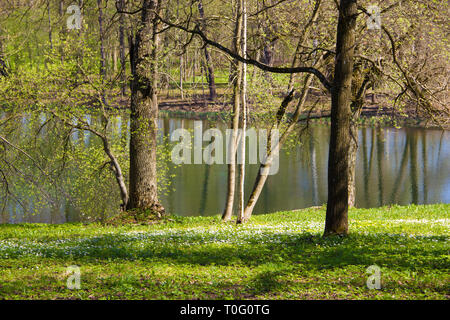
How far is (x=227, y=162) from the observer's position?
2220 cm

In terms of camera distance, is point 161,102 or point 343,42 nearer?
point 343,42

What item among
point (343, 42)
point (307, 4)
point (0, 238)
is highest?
point (307, 4)

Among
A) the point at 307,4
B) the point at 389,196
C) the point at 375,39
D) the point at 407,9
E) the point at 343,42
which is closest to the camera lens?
the point at 343,42

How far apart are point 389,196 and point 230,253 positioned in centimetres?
2130

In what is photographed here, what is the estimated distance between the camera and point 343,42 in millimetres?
11484

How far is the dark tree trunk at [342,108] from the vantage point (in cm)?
1138

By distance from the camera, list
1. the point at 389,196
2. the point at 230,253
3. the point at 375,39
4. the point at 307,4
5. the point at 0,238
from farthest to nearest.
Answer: the point at 389,196 → the point at 307,4 → the point at 375,39 → the point at 0,238 → the point at 230,253

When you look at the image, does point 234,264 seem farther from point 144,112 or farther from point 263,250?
point 144,112

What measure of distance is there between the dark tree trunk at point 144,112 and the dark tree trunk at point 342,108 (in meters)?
7.52

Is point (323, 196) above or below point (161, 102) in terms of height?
below

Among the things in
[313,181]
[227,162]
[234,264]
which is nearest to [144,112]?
[227,162]

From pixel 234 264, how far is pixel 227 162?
495 inches

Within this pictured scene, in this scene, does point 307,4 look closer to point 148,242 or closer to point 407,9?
point 407,9
